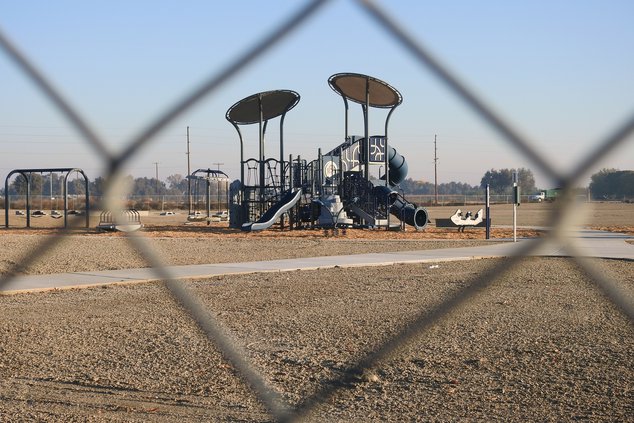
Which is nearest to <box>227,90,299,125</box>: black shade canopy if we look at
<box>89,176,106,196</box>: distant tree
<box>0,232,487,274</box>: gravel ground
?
<box>0,232,487,274</box>: gravel ground

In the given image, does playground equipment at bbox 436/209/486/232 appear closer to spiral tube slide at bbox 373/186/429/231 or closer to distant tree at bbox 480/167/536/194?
spiral tube slide at bbox 373/186/429/231

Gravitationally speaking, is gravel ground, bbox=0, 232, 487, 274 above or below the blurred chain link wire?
below

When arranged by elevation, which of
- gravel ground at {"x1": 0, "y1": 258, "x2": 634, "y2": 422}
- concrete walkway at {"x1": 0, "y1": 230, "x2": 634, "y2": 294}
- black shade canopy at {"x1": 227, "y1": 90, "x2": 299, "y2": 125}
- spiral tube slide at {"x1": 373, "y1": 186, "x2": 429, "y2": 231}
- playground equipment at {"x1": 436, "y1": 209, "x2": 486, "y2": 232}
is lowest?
gravel ground at {"x1": 0, "y1": 258, "x2": 634, "y2": 422}

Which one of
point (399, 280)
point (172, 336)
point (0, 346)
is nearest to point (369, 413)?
point (172, 336)

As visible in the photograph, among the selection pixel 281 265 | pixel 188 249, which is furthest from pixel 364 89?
pixel 281 265

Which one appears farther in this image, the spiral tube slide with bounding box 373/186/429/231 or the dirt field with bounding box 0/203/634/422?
the spiral tube slide with bounding box 373/186/429/231

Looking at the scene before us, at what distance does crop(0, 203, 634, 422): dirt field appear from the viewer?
19.7 ft

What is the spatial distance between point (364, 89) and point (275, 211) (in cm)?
560

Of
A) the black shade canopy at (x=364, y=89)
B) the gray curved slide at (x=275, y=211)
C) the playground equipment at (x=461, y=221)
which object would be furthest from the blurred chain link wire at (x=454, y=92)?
the playground equipment at (x=461, y=221)

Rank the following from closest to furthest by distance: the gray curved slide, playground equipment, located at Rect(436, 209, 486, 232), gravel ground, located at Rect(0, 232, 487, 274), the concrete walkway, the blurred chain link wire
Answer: the blurred chain link wire → the concrete walkway → gravel ground, located at Rect(0, 232, 487, 274) → the gray curved slide → playground equipment, located at Rect(436, 209, 486, 232)

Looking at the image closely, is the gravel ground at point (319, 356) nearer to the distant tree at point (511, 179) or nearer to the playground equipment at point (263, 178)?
the distant tree at point (511, 179)

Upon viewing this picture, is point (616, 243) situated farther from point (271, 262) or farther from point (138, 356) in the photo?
point (138, 356)

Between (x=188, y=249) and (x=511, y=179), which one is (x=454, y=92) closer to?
(x=511, y=179)

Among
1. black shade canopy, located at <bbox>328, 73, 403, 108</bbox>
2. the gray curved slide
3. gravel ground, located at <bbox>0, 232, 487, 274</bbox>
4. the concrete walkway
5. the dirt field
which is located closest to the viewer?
the dirt field
